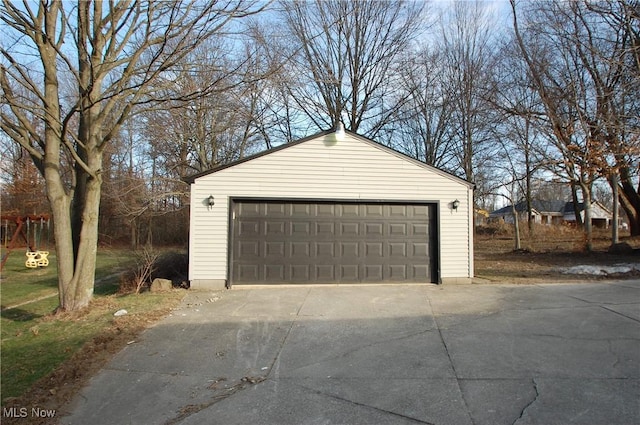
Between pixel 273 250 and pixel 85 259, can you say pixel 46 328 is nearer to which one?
pixel 85 259

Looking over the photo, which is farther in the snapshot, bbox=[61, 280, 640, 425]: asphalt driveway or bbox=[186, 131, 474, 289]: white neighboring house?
bbox=[186, 131, 474, 289]: white neighboring house

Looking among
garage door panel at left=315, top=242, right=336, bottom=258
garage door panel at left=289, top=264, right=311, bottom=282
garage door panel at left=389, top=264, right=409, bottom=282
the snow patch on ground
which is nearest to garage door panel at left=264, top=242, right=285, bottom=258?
garage door panel at left=289, top=264, right=311, bottom=282

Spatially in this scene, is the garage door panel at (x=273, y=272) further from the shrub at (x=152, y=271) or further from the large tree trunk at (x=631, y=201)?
the large tree trunk at (x=631, y=201)

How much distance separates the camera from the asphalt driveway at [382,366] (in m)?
3.67

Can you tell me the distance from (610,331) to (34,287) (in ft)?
53.4

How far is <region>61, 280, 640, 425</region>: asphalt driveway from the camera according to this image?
12.0ft

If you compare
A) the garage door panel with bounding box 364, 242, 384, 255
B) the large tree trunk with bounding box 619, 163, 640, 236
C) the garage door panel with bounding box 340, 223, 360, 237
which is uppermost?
the large tree trunk with bounding box 619, 163, 640, 236

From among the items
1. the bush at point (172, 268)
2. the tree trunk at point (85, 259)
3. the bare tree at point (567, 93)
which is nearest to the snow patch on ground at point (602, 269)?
the bare tree at point (567, 93)

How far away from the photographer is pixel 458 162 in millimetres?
24672

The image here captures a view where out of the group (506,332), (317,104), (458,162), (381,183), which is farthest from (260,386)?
(458,162)

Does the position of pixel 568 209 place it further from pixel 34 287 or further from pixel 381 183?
pixel 34 287

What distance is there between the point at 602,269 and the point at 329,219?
857 centimetres

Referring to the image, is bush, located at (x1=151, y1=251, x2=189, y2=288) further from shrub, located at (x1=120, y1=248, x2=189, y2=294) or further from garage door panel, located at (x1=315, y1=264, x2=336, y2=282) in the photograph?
garage door panel, located at (x1=315, y1=264, x2=336, y2=282)

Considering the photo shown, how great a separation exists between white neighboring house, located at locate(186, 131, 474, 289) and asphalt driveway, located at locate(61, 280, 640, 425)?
7.15ft
